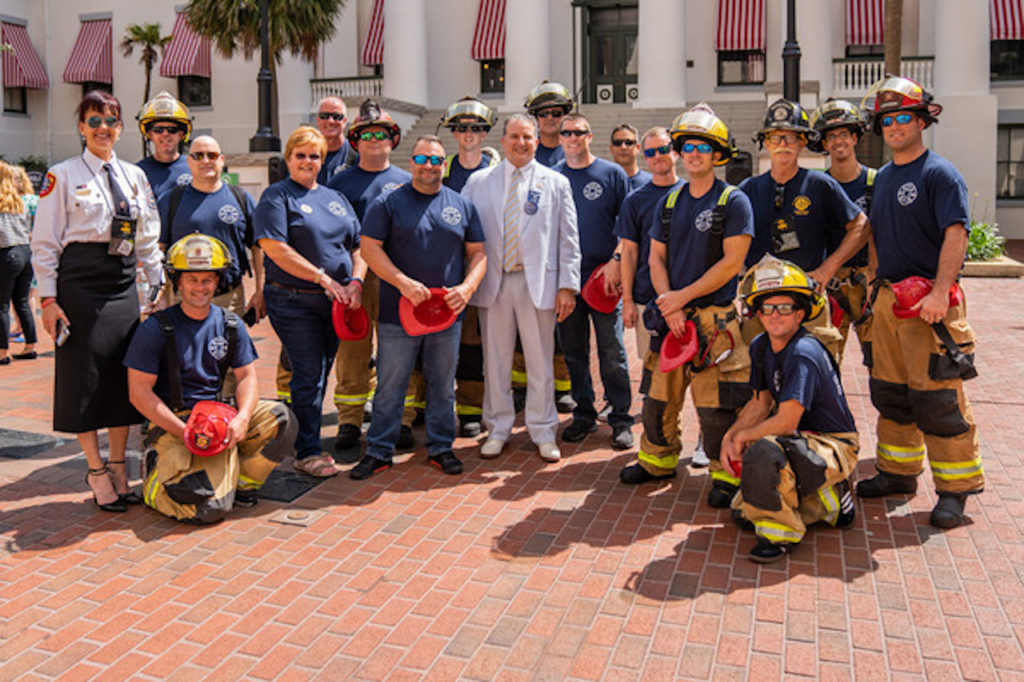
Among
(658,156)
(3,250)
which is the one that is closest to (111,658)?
(658,156)

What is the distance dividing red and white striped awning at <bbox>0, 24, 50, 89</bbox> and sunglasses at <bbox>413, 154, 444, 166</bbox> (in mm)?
30789

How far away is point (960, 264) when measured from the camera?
500 centimetres

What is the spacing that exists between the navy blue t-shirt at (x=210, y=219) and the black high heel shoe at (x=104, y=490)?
63.7 inches

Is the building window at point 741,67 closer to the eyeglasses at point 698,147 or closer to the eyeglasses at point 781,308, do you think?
the eyeglasses at point 698,147

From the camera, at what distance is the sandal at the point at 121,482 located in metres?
5.50

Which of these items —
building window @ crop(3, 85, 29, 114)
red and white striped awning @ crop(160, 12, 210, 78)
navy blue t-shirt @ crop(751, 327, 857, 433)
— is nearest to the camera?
navy blue t-shirt @ crop(751, 327, 857, 433)

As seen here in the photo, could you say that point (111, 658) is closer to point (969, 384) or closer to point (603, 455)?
point (603, 455)

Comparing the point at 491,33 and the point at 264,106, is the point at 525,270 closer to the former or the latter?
the point at 264,106

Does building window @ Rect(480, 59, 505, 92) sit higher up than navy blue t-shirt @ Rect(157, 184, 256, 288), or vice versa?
building window @ Rect(480, 59, 505, 92)

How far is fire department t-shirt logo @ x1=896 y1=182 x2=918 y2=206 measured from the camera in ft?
16.8

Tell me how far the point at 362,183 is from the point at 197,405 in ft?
7.49

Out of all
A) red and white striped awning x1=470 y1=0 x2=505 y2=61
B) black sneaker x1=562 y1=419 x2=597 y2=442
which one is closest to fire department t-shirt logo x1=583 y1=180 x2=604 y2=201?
black sneaker x1=562 y1=419 x2=597 y2=442

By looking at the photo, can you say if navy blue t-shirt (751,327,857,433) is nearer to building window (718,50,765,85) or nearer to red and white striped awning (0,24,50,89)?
building window (718,50,765,85)

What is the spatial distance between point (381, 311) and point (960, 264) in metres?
3.45
